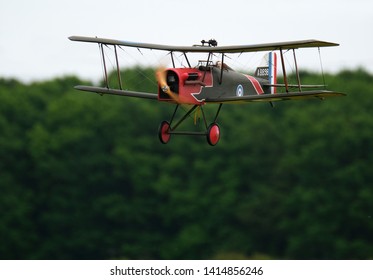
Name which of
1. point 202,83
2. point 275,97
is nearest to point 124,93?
point 202,83

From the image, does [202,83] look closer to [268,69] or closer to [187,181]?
[268,69]

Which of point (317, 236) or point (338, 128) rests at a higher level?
point (338, 128)

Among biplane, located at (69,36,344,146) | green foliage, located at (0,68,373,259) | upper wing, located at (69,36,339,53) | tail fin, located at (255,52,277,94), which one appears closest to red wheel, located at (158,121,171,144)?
biplane, located at (69,36,344,146)

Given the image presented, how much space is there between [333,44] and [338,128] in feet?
190

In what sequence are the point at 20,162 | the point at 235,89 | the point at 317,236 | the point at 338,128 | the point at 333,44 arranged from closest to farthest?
the point at 333,44, the point at 235,89, the point at 317,236, the point at 338,128, the point at 20,162

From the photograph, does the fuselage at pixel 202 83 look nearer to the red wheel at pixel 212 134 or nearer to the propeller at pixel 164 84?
the propeller at pixel 164 84

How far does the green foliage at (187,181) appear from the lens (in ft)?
264

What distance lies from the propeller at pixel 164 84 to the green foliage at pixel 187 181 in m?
47.9

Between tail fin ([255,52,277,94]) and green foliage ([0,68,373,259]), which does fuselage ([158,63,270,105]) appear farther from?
green foliage ([0,68,373,259])

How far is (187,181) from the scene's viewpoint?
8938 centimetres

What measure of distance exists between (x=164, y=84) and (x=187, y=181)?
2367 inches
